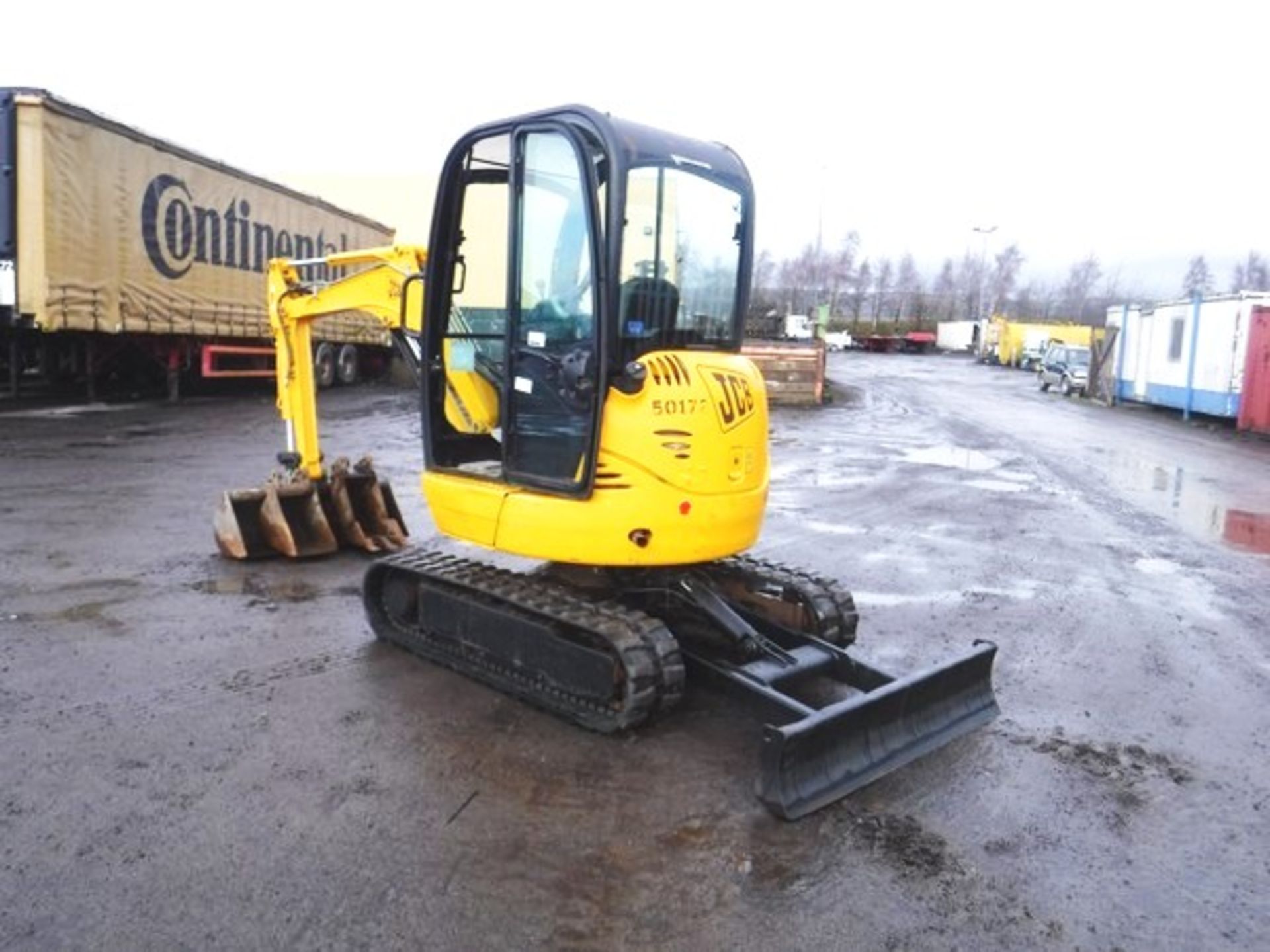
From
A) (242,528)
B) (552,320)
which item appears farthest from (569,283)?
(242,528)

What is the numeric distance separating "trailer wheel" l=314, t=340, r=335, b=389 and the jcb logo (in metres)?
20.6

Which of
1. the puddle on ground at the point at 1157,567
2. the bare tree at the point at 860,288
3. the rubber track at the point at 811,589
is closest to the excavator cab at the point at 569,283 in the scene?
the rubber track at the point at 811,589

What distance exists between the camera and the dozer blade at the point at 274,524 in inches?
307

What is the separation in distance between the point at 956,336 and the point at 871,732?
9037 cm

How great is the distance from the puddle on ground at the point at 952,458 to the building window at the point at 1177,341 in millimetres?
12947

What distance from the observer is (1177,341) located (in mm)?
28141

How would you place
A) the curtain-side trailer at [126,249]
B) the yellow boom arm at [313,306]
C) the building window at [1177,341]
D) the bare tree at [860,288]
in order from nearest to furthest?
1. the yellow boom arm at [313,306]
2. the curtain-side trailer at [126,249]
3. the building window at [1177,341]
4. the bare tree at [860,288]

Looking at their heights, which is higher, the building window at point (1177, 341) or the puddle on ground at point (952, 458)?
the building window at point (1177, 341)

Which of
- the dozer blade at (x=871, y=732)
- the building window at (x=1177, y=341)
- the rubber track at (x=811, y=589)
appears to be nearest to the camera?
the dozer blade at (x=871, y=732)

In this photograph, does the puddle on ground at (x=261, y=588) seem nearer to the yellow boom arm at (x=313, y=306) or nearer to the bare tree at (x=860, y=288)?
the yellow boom arm at (x=313, y=306)

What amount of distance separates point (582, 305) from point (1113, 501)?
1043cm

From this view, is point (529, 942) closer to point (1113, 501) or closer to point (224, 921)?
point (224, 921)

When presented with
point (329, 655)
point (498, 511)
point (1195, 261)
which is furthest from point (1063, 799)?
point (1195, 261)

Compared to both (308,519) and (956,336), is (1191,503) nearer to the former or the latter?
(308,519)
